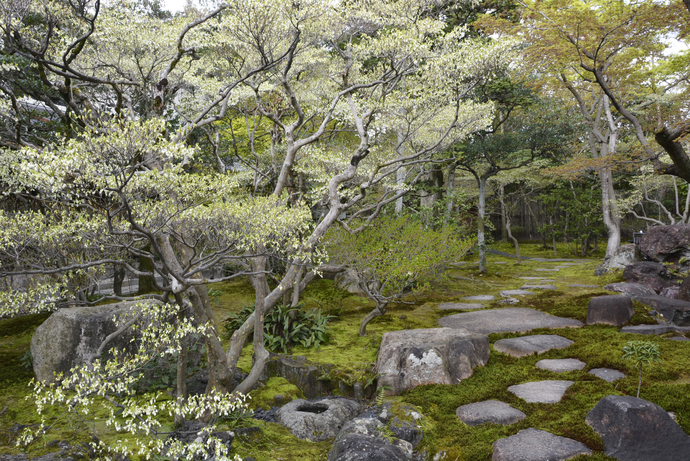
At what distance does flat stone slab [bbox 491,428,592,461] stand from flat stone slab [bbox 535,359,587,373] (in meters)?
1.71

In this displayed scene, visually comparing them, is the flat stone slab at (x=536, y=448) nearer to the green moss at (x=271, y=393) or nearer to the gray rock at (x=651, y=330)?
the green moss at (x=271, y=393)

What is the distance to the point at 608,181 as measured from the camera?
14844 mm

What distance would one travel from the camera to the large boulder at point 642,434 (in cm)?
338

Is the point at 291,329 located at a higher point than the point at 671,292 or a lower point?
lower

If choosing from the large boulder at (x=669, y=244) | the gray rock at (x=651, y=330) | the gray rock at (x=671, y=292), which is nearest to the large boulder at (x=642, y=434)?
the gray rock at (x=651, y=330)

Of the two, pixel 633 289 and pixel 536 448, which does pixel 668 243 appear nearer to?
pixel 633 289

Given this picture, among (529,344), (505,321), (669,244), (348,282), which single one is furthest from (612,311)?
(348,282)

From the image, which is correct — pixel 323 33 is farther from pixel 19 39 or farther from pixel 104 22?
pixel 19 39

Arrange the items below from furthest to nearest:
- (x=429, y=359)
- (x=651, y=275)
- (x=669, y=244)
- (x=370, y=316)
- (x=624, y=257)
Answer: (x=624, y=257), (x=669, y=244), (x=651, y=275), (x=370, y=316), (x=429, y=359)

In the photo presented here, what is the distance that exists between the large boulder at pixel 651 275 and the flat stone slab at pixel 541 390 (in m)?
6.92

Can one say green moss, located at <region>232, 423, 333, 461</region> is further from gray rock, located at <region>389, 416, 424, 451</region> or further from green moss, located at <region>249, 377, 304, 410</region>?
green moss, located at <region>249, 377, 304, 410</region>

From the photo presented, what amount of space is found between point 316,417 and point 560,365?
3306mm

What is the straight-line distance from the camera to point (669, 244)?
36.2ft

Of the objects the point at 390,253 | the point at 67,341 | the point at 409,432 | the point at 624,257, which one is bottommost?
the point at 409,432
